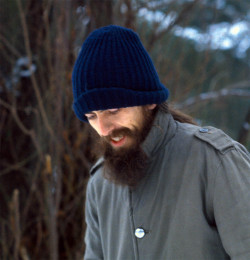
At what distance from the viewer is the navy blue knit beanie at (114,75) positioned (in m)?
1.40

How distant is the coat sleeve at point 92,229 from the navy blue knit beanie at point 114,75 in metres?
0.44

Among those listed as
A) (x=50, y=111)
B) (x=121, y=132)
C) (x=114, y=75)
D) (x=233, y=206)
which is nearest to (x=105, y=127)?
(x=121, y=132)

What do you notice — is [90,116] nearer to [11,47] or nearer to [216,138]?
[216,138]

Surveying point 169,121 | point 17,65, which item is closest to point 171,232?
point 169,121

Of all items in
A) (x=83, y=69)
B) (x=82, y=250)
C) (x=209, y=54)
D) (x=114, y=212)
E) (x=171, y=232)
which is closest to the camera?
(x=171, y=232)

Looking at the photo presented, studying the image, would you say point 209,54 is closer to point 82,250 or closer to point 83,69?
point 82,250

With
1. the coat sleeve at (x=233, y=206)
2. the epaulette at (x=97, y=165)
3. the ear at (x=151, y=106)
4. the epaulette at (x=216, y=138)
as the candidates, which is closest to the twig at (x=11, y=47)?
the epaulette at (x=97, y=165)

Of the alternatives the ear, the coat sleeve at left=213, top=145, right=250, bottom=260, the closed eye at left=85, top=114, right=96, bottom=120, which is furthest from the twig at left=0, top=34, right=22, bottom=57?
the coat sleeve at left=213, top=145, right=250, bottom=260

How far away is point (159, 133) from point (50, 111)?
1651 mm

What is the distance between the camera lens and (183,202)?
1.31 meters

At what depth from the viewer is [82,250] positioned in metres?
2.91

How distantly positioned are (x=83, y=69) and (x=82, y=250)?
188 centimetres

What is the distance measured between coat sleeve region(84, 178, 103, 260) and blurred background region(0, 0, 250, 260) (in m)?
0.99

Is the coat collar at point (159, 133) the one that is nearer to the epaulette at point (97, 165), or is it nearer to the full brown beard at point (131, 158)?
the full brown beard at point (131, 158)
